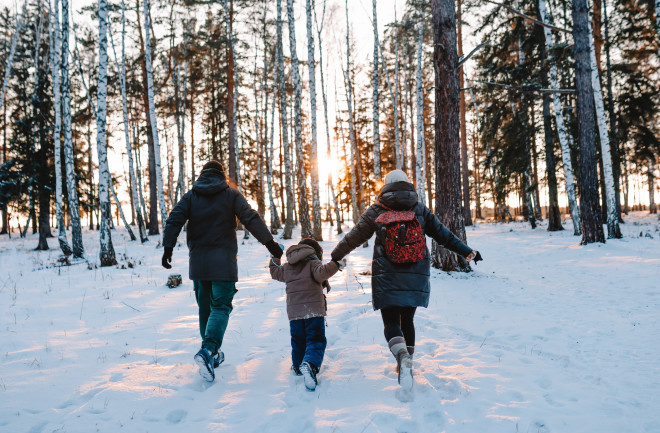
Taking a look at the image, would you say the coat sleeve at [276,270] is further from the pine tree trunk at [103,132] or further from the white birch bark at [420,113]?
the white birch bark at [420,113]

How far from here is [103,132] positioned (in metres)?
10.5

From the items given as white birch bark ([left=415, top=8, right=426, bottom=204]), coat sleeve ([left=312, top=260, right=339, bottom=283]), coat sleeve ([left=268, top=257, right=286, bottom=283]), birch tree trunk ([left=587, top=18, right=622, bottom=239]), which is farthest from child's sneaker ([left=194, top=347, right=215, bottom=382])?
white birch bark ([left=415, top=8, right=426, bottom=204])

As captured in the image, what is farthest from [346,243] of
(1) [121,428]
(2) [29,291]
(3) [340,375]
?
(2) [29,291]

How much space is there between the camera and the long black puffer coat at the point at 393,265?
3.23m

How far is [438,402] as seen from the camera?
3.02 metres

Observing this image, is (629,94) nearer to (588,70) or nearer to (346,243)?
(588,70)

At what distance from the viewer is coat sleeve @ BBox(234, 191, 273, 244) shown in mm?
3609

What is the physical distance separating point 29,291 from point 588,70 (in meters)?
15.6

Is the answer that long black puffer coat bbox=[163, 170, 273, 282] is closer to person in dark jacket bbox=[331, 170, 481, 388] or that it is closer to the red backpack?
person in dark jacket bbox=[331, 170, 481, 388]

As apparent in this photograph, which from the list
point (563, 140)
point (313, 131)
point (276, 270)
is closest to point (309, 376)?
point (276, 270)

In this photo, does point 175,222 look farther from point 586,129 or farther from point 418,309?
point 586,129

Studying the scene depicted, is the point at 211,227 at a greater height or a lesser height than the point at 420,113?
lesser

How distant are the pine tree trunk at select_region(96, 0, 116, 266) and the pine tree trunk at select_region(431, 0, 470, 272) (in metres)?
9.26

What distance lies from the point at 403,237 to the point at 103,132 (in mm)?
10858
